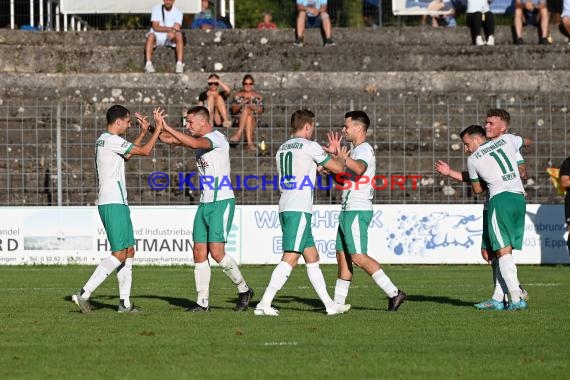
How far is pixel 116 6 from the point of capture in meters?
32.2

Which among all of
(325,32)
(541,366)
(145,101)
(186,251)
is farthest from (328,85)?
(541,366)

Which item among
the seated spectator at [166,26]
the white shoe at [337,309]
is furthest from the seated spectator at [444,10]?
the white shoe at [337,309]

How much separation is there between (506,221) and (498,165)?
0.65 metres

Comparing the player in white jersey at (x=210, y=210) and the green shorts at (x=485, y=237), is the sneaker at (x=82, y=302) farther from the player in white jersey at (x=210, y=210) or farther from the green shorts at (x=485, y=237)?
the green shorts at (x=485, y=237)

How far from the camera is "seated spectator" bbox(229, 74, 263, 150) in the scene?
26266mm

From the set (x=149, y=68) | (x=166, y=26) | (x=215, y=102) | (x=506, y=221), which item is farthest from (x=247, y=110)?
(x=506, y=221)

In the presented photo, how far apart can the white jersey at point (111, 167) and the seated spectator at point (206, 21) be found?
739 inches

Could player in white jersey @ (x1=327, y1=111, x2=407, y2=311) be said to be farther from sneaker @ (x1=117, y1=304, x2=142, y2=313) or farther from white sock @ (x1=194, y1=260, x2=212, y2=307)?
sneaker @ (x1=117, y1=304, x2=142, y2=313)

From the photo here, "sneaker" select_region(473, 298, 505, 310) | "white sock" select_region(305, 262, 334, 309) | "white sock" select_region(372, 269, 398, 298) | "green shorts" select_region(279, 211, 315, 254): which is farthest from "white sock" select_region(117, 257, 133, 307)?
"sneaker" select_region(473, 298, 505, 310)

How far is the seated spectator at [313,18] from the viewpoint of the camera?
1201 inches

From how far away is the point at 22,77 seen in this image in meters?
29.6

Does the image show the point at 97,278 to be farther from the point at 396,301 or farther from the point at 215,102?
the point at 215,102

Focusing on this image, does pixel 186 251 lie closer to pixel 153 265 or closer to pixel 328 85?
pixel 153 265

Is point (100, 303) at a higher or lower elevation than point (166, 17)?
lower
